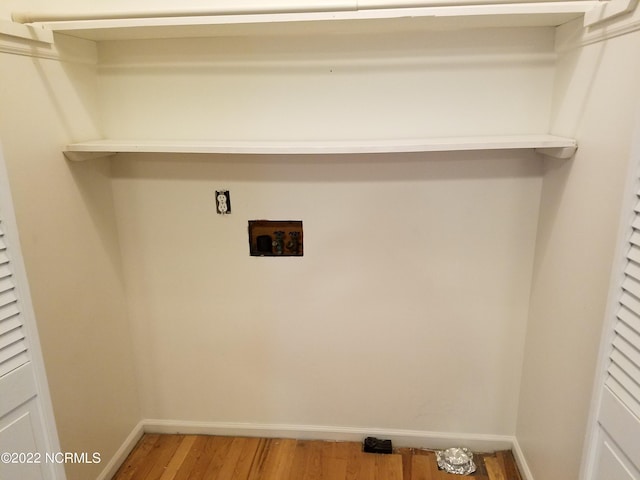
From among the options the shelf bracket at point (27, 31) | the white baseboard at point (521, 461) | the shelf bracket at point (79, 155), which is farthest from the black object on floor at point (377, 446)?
the shelf bracket at point (27, 31)

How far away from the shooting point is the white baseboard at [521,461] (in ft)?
6.40

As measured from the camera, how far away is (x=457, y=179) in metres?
1.86

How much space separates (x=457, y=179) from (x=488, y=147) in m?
0.30

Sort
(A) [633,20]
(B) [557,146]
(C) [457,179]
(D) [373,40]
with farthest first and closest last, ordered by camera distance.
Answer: (C) [457,179] → (D) [373,40] → (B) [557,146] → (A) [633,20]

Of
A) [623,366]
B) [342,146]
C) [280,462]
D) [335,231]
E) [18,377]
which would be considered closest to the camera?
[623,366]

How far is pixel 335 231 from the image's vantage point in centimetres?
197

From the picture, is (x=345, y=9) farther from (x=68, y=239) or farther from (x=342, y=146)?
(x=68, y=239)

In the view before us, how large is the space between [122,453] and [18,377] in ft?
3.72

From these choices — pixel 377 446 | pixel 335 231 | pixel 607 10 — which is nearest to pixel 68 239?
pixel 335 231

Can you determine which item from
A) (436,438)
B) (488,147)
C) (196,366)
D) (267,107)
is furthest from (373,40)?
(436,438)

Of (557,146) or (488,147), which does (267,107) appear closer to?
(488,147)

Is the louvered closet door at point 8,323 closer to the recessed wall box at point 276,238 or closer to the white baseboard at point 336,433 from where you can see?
the recessed wall box at point 276,238

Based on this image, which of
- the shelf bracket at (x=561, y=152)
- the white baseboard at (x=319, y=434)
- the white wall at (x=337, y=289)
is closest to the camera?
the shelf bracket at (x=561, y=152)

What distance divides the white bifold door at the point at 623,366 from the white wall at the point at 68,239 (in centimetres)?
180
